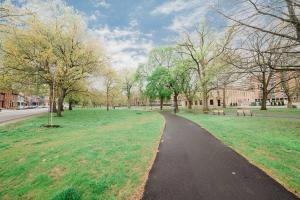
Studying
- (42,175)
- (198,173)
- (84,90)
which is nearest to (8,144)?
(42,175)

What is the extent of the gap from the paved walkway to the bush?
154cm

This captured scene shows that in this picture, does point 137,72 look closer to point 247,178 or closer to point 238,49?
point 238,49

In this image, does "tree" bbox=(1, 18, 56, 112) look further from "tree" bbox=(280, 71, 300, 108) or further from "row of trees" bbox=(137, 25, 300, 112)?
"tree" bbox=(280, 71, 300, 108)

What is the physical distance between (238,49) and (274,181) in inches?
219

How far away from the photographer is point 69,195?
3.60 metres

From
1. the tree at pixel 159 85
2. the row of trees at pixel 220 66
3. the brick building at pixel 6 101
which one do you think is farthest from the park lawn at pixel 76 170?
the brick building at pixel 6 101

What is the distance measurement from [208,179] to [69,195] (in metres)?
3.41

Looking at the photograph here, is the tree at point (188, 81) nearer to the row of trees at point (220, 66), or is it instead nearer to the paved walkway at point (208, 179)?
the row of trees at point (220, 66)

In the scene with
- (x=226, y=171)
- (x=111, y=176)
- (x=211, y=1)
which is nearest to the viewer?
(x=111, y=176)

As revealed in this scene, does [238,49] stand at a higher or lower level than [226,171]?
higher

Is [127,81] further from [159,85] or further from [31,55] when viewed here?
[31,55]

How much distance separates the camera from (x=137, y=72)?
4875 cm

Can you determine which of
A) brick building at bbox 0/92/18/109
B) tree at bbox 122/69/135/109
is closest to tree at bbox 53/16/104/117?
tree at bbox 122/69/135/109

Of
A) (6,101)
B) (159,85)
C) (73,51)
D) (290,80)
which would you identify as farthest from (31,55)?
(6,101)
